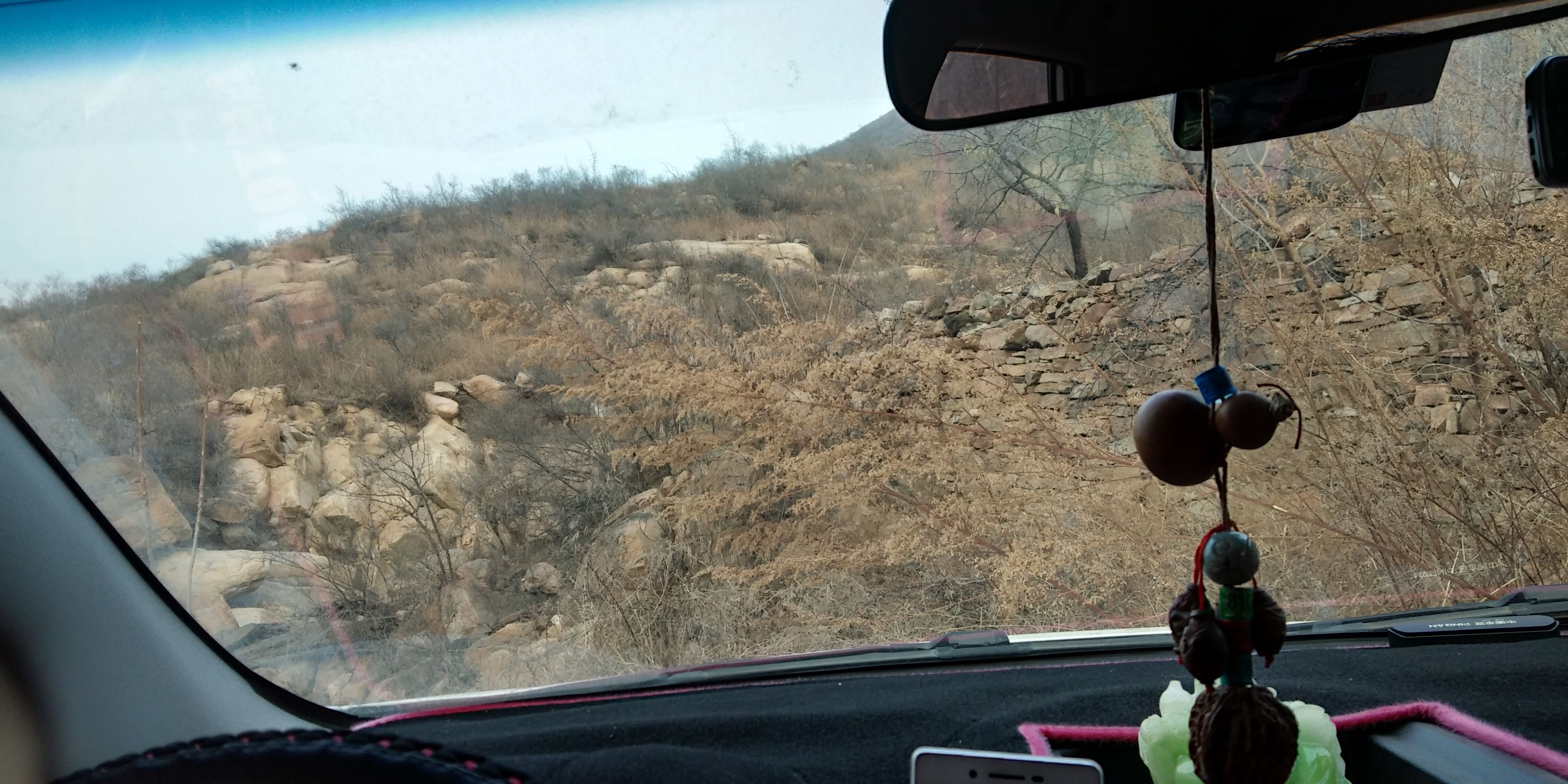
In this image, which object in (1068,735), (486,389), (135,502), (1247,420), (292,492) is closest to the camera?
(1247,420)

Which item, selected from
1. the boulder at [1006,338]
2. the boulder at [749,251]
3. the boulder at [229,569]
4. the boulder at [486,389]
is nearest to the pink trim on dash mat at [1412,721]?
the boulder at [229,569]

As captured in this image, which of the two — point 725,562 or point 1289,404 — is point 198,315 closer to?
point 725,562

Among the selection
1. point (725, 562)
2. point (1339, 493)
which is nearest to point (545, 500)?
point (725, 562)

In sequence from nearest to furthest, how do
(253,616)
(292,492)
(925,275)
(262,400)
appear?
(253,616)
(292,492)
(262,400)
(925,275)

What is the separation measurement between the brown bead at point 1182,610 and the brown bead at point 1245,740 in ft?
0.25

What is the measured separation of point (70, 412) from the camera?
8.59 ft

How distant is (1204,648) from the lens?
95 centimetres

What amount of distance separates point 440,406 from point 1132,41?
369cm

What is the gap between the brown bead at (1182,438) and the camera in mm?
953

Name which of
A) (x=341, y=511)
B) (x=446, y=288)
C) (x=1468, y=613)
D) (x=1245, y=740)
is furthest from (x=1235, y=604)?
(x=446, y=288)

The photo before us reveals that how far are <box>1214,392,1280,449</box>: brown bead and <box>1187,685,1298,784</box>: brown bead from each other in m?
0.27

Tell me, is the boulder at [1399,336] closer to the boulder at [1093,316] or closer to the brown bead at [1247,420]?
the boulder at [1093,316]

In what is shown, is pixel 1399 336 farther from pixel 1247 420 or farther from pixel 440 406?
pixel 440 406

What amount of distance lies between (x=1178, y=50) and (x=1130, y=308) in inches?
131
